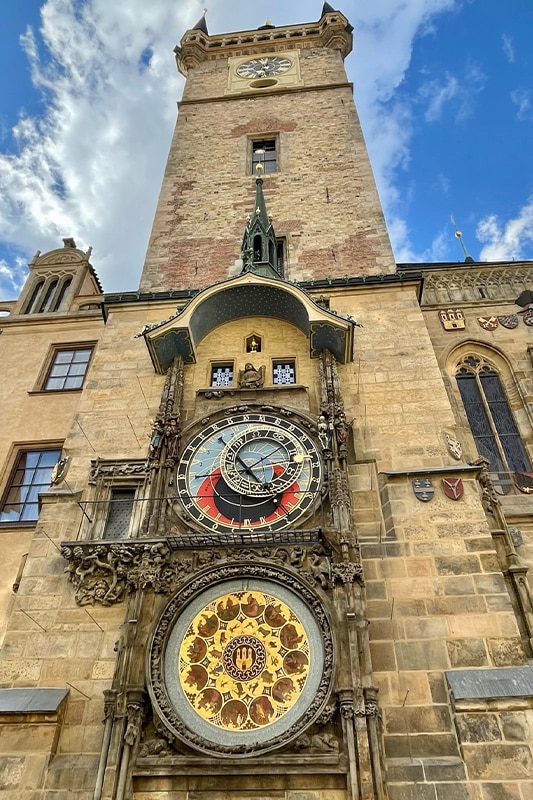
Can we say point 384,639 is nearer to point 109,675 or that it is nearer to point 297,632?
point 297,632

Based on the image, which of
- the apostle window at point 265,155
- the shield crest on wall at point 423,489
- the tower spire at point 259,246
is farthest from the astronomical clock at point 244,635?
the apostle window at point 265,155

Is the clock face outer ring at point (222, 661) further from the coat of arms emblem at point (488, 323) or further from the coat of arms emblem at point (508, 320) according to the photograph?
the coat of arms emblem at point (508, 320)

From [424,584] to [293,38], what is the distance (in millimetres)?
21091

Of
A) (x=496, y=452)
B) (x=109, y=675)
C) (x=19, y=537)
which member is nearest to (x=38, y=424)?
(x=19, y=537)

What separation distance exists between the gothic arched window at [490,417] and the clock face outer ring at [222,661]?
4.95 metres

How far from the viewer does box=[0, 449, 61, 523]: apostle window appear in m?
10.5

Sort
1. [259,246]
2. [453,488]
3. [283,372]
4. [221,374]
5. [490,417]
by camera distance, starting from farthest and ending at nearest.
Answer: [259,246]
[490,417]
[221,374]
[283,372]
[453,488]

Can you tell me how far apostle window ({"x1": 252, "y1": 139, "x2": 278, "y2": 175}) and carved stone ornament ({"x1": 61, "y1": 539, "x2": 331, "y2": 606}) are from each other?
38.5 feet

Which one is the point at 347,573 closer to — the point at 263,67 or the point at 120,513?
the point at 120,513

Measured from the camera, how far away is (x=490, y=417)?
10.9 meters

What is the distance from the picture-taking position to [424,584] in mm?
7199

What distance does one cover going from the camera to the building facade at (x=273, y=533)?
19.8 ft

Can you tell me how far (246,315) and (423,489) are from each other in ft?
14.8

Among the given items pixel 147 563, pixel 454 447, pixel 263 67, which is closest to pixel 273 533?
pixel 147 563
